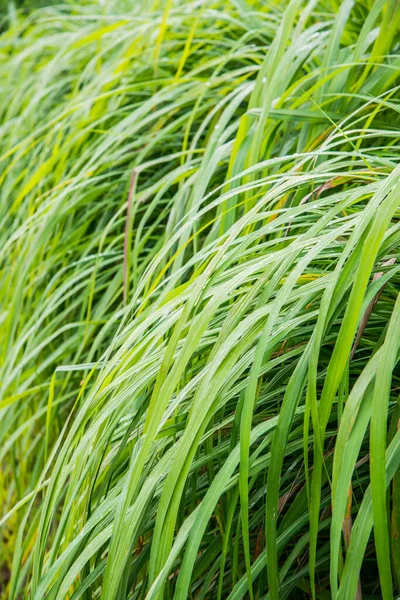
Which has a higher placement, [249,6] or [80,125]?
[249,6]

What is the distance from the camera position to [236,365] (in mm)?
755

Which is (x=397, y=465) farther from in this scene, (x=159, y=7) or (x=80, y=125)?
(x=159, y=7)

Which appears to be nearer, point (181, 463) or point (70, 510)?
point (181, 463)

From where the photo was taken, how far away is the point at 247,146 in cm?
115

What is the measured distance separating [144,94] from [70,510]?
103 centimetres

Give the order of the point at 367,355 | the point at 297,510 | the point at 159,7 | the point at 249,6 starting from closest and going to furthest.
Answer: the point at 297,510, the point at 367,355, the point at 249,6, the point at 159,7

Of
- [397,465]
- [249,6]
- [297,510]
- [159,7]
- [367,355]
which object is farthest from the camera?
[159,7]

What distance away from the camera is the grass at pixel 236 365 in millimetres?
664

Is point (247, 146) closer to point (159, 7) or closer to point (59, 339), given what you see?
point (59, 339)

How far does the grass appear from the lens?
2.18ft

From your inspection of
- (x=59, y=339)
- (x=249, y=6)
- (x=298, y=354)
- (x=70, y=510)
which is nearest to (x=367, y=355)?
(x=298, y=354)

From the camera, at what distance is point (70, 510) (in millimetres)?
827

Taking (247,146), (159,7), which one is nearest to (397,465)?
(247,146)

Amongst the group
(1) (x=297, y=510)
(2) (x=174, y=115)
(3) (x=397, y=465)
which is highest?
(2) (x=174, y=115)
